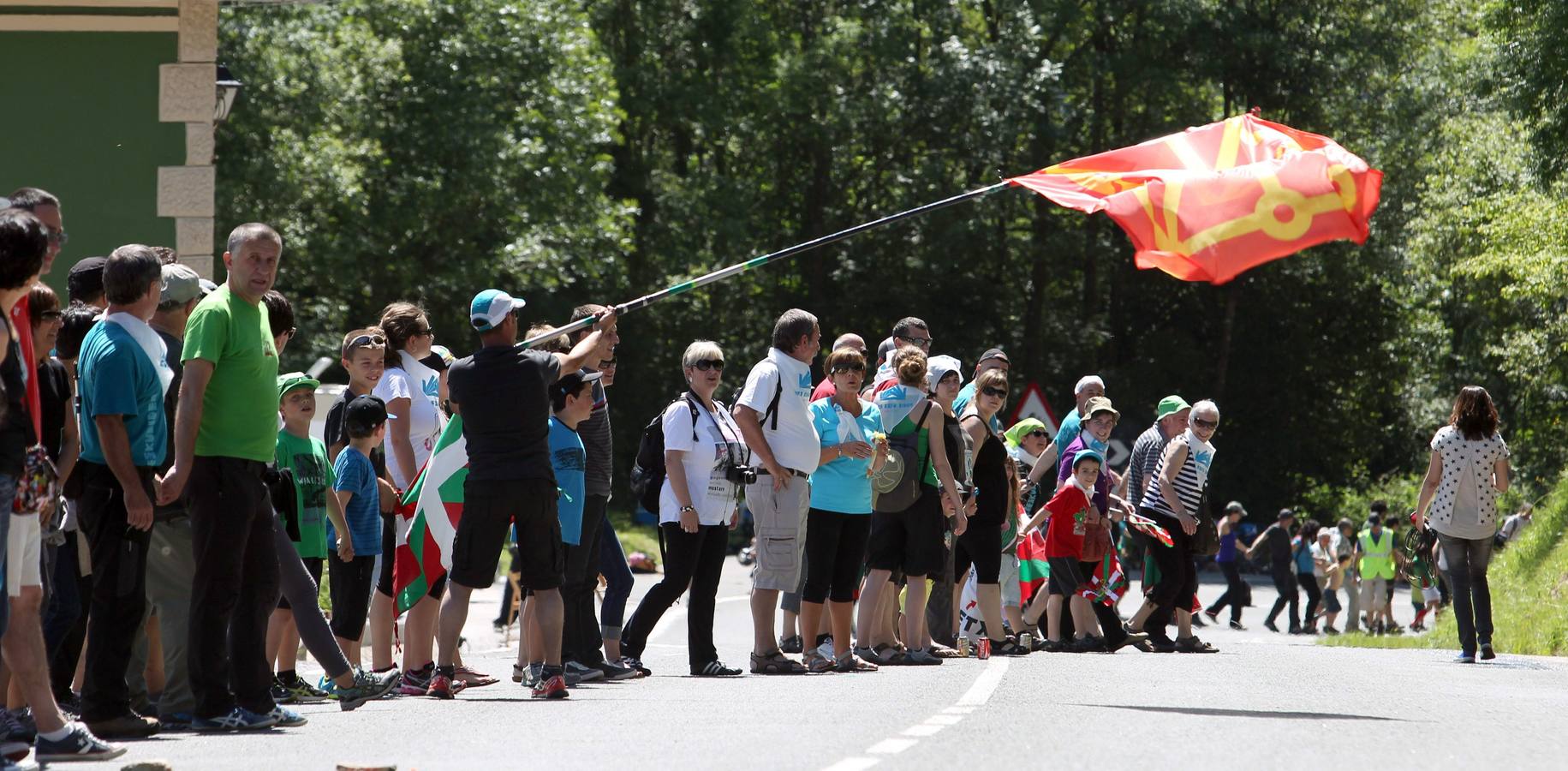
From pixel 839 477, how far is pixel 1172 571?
398 centimetres

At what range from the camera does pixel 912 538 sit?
1233 cm

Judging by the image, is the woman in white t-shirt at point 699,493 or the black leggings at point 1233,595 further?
the black leggings at point 1233,595

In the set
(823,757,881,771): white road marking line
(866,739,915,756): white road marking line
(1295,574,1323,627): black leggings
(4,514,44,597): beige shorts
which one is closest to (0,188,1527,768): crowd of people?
(4,514,44,597): beige shorts

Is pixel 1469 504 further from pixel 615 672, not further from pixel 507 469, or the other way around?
pixel 507 469

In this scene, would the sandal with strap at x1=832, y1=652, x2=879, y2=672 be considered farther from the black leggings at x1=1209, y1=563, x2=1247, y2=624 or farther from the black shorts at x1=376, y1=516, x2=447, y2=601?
the black leggings at x1=1209, y1=563, x2=1247, y2=624

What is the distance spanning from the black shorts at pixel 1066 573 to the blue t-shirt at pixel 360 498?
568cm

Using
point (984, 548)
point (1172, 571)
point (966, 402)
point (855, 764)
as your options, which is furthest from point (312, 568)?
point (1172, 571)

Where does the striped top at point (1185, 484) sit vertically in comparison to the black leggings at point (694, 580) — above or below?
A: above

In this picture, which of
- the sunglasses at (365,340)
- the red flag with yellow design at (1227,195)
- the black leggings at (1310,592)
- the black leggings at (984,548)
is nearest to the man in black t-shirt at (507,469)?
the sunglasses at (365,340)

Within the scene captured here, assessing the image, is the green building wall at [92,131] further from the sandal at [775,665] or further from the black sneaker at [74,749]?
the black sneaker at [74,749]

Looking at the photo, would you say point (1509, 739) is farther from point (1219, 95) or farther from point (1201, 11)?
point (1219, 95)

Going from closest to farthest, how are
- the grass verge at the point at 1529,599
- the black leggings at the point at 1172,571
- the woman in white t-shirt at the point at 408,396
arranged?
the woman in white t-shirt at the point at 408,396 < the black leggings at the point at 1172,571 < the grass verge at the point at 1529,599

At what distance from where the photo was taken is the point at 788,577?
1149 centimetres

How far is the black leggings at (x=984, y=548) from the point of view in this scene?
44.1 ft
